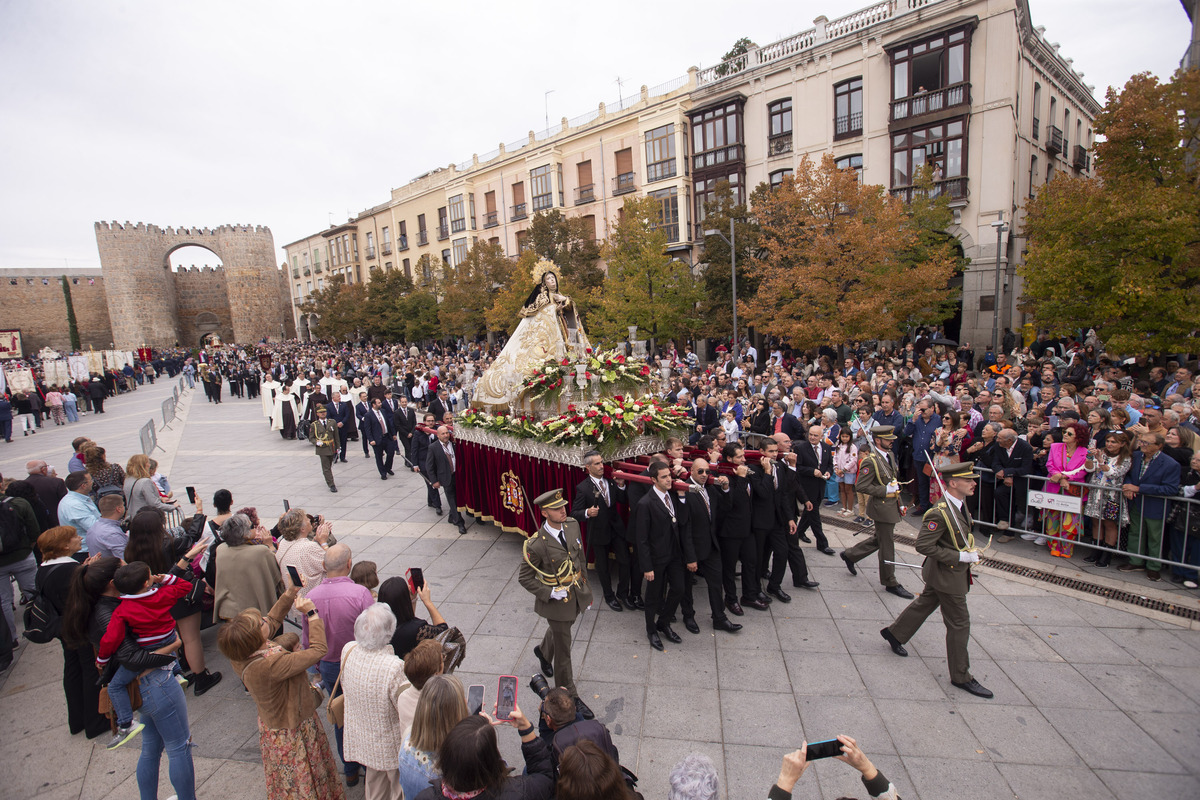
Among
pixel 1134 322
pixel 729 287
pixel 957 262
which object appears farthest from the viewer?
pixel 729 287

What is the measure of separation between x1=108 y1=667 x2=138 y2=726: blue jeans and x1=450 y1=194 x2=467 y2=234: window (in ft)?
135

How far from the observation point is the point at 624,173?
32.5 meters

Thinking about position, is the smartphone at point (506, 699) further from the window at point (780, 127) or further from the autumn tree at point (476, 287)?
the autumn tree at point (476, 287)

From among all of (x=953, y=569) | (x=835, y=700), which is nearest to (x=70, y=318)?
(x=835, y=700)

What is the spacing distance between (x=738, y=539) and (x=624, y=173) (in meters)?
30.1

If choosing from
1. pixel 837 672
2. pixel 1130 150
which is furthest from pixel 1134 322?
pixel 837 672

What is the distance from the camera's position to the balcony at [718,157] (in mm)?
27344

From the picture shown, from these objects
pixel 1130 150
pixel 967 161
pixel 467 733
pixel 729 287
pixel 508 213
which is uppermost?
pixel 508 213

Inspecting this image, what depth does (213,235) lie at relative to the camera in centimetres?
5888

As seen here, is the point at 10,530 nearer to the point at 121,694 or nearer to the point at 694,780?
the point at 121,694

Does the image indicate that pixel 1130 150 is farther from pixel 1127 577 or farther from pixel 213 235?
pixel 213 235

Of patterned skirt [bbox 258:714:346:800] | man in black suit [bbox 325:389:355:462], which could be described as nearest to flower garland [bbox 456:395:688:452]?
patterned skirt [bbox 258:714:346:800]

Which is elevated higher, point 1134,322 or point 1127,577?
point 1134,322

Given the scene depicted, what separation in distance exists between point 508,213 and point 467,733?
40093 millimetres
